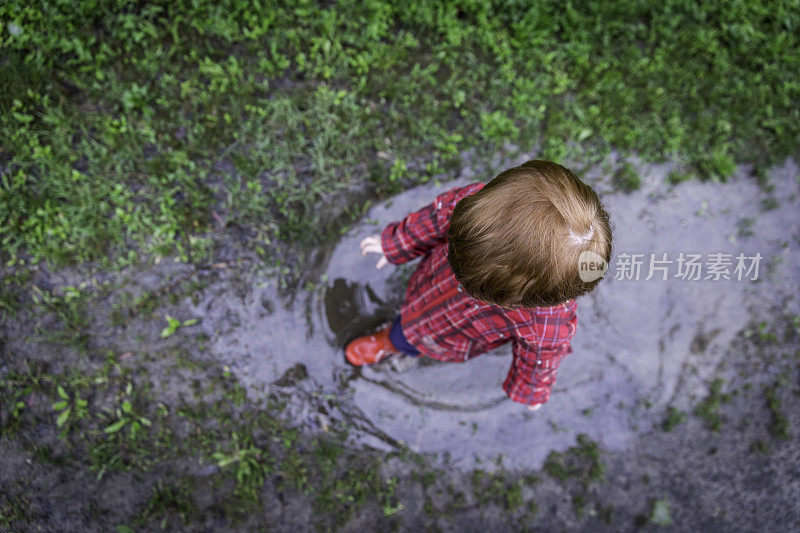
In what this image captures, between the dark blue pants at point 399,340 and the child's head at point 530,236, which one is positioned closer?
the child's head at point 530,236

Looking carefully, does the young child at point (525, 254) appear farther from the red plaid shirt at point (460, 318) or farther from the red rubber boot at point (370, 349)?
the red rubber boot at point (370, 349)

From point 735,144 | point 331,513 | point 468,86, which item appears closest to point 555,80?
point 468,86

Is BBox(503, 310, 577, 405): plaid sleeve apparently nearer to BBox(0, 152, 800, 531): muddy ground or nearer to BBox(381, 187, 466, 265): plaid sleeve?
BBox(381, 187, 466, 265): plaid sleeve

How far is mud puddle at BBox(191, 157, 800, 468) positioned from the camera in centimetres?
275

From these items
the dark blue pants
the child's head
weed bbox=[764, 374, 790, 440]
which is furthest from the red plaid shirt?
weed bbox=[764, 374, 790, 440]

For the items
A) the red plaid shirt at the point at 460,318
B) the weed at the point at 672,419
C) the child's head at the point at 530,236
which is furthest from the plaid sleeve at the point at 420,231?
the weed at the point at 672,419

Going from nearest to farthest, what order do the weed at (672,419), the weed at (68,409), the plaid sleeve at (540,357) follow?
the plaid sleeve at (540,357) < the weed at (68,409) < the weed at (672,419)

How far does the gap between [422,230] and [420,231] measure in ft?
0.04

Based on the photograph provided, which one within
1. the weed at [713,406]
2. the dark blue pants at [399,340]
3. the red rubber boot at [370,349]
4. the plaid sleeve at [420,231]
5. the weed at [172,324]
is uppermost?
the plaid sleeve at [420,231]

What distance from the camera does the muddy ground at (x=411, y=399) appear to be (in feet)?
8.68

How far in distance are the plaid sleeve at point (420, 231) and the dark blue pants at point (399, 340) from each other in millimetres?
451

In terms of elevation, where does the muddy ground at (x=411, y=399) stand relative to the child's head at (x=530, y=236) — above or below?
below

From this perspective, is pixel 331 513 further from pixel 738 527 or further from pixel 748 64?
pixel 748 64

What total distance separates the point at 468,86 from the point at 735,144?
6.13ft
